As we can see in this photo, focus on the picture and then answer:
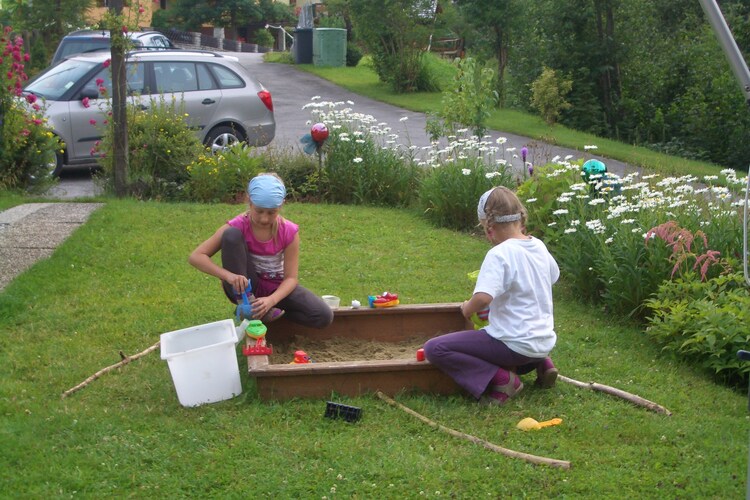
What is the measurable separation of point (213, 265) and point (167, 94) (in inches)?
326

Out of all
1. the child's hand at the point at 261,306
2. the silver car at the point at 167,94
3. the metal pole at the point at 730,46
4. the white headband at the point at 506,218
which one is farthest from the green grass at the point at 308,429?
the silver car at the point at 167,94

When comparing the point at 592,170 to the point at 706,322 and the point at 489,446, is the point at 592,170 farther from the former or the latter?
the point at 489,446

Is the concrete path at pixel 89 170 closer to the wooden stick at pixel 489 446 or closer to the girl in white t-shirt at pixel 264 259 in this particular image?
the girl in white t-shirt at pixel 264 259

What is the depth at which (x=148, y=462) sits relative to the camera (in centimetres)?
405

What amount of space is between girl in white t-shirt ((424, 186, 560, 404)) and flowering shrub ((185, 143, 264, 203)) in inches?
227

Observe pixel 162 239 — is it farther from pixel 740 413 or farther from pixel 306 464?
pixel 740 413

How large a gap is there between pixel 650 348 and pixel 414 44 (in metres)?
19.6

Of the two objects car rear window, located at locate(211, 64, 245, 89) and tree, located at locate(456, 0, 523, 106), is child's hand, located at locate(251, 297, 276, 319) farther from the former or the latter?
tree, located at locate(456, 0, 523, 106)

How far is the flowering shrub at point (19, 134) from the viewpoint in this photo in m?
10.1

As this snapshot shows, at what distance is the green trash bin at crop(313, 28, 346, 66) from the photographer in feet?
101

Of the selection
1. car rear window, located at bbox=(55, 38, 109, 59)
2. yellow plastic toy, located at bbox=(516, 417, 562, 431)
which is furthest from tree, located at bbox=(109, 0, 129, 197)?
car rear window, located at bbox=(55, 38, 109, 59)

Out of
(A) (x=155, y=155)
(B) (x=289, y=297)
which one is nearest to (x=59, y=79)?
(A) (x=155, y=155)

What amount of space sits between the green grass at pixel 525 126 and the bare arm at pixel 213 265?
580cm

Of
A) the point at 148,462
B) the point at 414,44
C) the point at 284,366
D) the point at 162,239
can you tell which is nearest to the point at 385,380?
the point at 284,366
